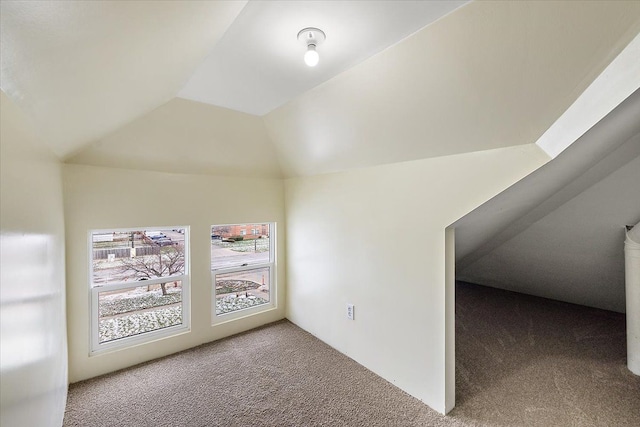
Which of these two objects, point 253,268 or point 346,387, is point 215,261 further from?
point 346,387

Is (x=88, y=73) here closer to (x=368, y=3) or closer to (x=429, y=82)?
(x=368, y=3)

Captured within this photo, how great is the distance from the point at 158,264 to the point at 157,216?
0.51 m

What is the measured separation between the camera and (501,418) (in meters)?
1.89

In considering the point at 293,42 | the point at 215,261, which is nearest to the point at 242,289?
the point at 215,261

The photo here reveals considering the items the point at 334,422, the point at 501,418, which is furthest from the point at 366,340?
the point at 501,418

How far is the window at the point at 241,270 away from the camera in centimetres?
310

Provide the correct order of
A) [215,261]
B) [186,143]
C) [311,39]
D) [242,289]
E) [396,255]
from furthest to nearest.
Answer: [242,289] → [215,261] → [186,143] → [396,255] → [311,39]

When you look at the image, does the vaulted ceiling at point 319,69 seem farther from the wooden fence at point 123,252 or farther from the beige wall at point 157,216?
the wooden fence at point 123,252

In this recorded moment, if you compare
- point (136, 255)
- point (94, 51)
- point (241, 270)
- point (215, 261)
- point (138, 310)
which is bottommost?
point (138, 310)

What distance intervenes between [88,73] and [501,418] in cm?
300

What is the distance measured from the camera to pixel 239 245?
3.29m

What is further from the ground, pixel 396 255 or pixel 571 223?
pixel 571 223

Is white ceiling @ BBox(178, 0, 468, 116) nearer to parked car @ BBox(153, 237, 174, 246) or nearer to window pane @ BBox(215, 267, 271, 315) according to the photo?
parked car @ BBox(153, 237, 174, 246)

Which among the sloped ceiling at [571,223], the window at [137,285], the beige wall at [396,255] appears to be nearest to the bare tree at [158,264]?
the window at [137,285]
